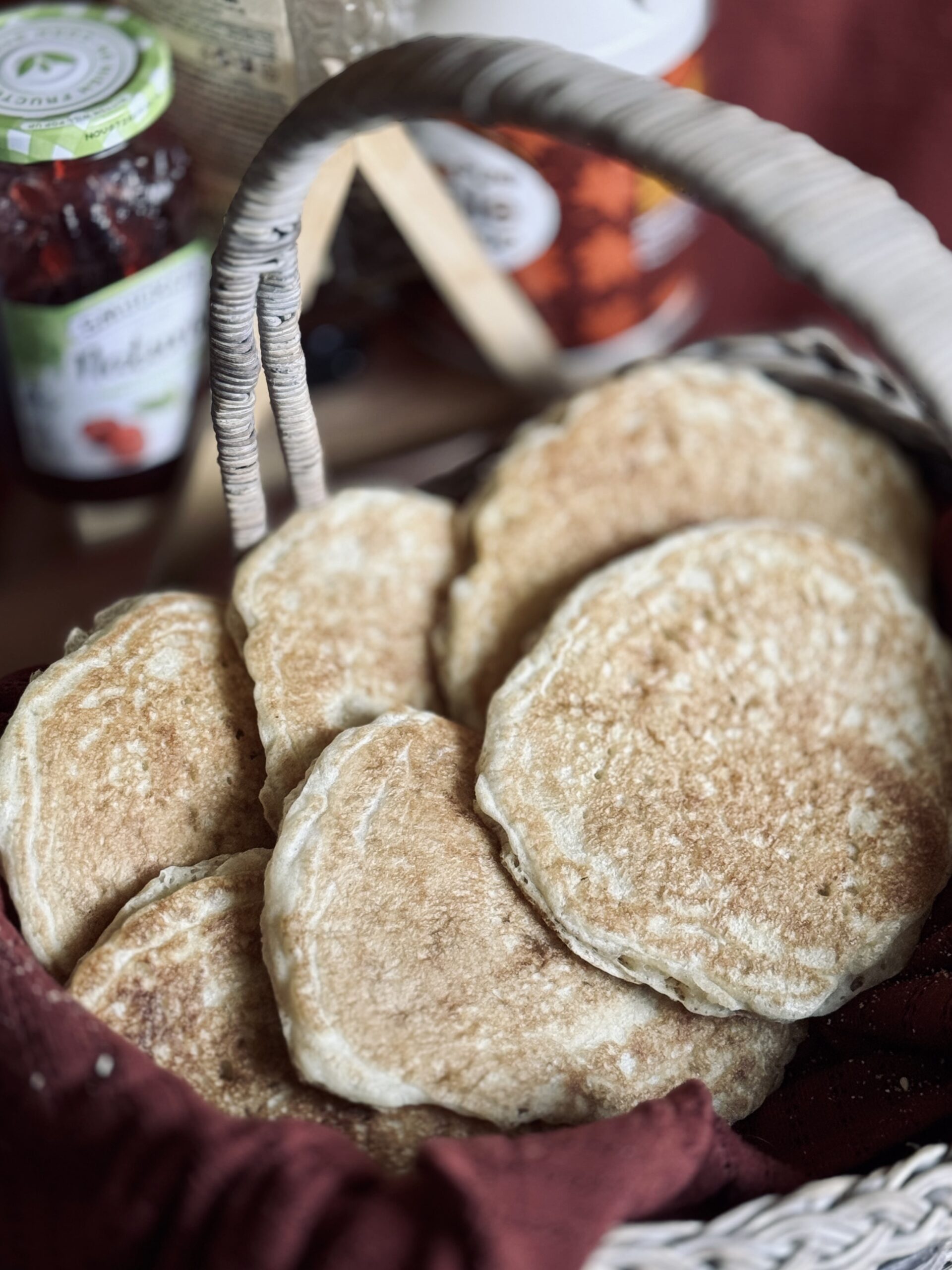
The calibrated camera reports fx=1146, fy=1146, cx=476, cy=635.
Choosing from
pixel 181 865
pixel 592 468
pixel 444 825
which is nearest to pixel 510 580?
pixel 592 468

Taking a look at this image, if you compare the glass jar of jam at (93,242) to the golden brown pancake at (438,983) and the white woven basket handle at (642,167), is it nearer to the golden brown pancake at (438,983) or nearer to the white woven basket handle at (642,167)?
the white woven basket handle at (642,167)

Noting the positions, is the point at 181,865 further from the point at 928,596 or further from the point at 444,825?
the point at 928,596

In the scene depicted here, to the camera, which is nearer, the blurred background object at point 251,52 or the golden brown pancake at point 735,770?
the golden brown pancake at point 735,770

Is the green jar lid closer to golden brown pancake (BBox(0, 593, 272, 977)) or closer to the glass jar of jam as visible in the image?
the glass jar of jam

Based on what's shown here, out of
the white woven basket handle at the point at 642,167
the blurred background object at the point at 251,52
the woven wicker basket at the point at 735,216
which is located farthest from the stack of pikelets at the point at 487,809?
the blurred background object at the point at 251,52

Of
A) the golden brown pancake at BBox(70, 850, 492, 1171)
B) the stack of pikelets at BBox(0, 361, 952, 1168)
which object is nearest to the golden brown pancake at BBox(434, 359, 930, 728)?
the stack of pikelets at BBox(0, 361, 952, 1168)

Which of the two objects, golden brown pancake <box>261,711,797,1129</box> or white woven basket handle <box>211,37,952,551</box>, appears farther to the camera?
golden brown pancake <box>261,711,797,1129</box>
